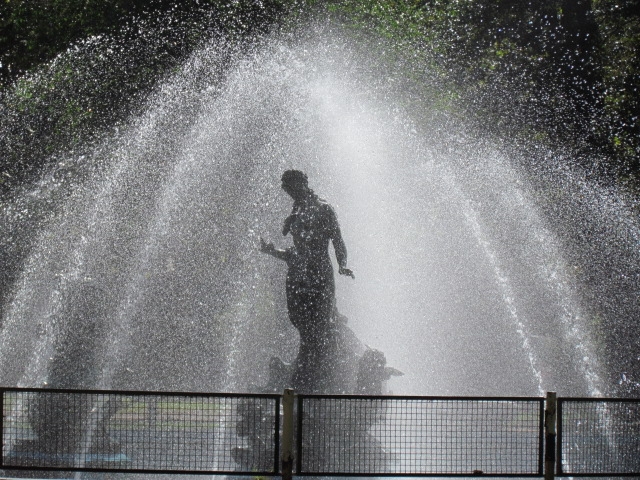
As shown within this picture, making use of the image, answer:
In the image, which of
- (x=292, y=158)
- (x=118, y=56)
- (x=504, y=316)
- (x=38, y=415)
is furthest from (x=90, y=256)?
(x=38, y=415)

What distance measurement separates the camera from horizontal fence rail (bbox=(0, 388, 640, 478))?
627 cm

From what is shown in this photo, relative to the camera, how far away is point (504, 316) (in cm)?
2150

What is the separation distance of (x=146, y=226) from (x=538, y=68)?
404 inches

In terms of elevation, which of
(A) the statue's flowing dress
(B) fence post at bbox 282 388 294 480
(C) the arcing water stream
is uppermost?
(C) the arcing water stream

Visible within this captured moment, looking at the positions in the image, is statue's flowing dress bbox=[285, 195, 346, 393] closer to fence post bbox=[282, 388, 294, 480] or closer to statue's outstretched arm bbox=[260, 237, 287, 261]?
Answer: statue's outstretched arm bbox=[260, 237, 287, 261]

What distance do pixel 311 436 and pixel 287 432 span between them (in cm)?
61

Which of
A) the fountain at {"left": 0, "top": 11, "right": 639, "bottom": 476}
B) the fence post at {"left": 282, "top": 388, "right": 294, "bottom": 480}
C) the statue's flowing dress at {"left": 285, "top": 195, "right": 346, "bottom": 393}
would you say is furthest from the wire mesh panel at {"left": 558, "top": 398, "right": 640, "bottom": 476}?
the fountain at {"left": 0, "top": 11, "right": 639, "bottom": 476}

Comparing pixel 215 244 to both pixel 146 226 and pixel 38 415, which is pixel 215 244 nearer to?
pixel 146 226

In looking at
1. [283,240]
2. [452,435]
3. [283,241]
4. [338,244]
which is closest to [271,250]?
[338,244]

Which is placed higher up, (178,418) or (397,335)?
(397,335)

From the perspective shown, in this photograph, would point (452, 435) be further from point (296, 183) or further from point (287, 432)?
point (296, 183)

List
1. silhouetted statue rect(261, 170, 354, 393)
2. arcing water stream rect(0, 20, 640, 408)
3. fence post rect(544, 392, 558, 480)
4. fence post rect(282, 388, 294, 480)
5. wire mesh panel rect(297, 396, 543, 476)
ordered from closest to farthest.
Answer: fence post rect(282, 388, 294, 480)
fence post rect(544, 392, 558, 480)
wire mesh panel rect(297, 396, 543, 476)
silhouetted statue rect(261, 170, 354, 393)
arcing water stream rect(0, 20, 640, 408)

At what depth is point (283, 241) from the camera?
59.3 ft

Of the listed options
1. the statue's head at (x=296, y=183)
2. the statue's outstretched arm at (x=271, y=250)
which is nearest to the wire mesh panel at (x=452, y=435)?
the statue's outstretched arm at (x=271, y=250)
